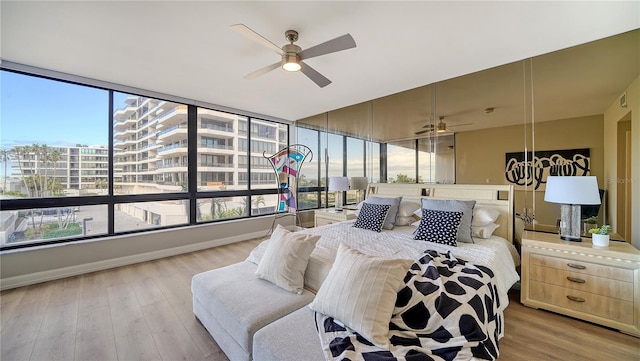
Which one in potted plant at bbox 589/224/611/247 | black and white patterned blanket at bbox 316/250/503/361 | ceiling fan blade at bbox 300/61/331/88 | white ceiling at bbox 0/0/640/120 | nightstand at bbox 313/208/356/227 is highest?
white ceiling at bbox 0/0/640/120

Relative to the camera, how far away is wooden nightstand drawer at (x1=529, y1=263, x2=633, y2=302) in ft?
6.68

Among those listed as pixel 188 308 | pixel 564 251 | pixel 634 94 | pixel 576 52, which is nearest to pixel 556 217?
pixel 564 251

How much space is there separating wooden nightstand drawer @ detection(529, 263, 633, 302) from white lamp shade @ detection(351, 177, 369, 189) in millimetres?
2720

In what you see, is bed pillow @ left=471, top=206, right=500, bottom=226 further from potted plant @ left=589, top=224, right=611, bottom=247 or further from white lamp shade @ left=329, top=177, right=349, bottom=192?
white lamp shade @ left=329, top=177, right=349, bottom=192

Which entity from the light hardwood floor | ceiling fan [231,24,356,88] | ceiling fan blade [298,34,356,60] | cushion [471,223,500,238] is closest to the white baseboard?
the light hardwood floor

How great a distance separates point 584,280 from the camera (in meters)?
2.18

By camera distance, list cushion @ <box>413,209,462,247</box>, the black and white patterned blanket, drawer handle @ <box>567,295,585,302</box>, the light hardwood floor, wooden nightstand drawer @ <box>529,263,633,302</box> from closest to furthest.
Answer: the black and white patterned blanket < the light hardwood floor < wooden nightstand drawer @ <box>529,263,633,302</box> < drawer handle @ <box>567,295,585,302</box> < cushion @ <box>413,209,462,247</box>

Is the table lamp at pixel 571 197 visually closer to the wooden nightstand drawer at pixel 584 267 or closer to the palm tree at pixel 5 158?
the wooden nightstand drawer at pixel 584 267

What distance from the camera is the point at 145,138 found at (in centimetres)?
406

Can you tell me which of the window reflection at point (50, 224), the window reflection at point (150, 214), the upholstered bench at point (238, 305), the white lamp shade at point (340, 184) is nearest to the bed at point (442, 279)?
the upholstered bench at point (238, 305)

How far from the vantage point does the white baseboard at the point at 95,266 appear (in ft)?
9.66

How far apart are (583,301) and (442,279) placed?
1686 millimetres

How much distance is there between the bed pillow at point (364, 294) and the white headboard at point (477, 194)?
210cm

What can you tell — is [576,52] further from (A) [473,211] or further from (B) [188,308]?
(B) [188,308]
